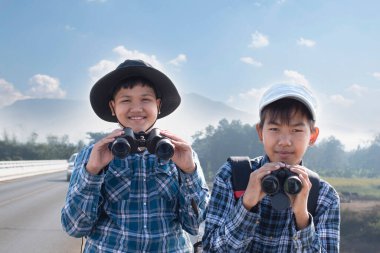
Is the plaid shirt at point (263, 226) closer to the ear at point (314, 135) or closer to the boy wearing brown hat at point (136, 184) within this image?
the ear at point (314, 135)

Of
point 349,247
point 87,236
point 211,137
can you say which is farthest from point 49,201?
point 211,137

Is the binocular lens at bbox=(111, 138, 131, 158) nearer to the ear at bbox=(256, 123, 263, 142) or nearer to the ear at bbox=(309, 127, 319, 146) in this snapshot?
the ear at bbox=(256, 123, 263, 142)

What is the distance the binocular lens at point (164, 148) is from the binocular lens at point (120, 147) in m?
0.16

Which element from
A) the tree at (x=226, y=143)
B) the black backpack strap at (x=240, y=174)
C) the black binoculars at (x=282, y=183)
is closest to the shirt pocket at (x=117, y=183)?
the black backpack strap at (x=240, y=174)

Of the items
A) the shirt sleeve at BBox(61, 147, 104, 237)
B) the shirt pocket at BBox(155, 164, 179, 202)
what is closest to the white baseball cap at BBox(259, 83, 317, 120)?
the shirt pocket at BBox(155, 164, 179, 202)

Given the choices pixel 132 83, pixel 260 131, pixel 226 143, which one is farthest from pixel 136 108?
pixel 226 143

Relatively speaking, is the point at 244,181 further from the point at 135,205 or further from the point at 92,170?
the point at 92,170

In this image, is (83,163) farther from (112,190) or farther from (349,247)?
(349,247)

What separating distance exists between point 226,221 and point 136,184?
2.18 feet

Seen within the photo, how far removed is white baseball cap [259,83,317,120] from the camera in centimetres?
221

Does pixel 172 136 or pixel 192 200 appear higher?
pixel 172 136

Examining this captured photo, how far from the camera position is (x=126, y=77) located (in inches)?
108

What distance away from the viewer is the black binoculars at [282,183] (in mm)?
1995

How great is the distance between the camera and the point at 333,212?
7.17ft
